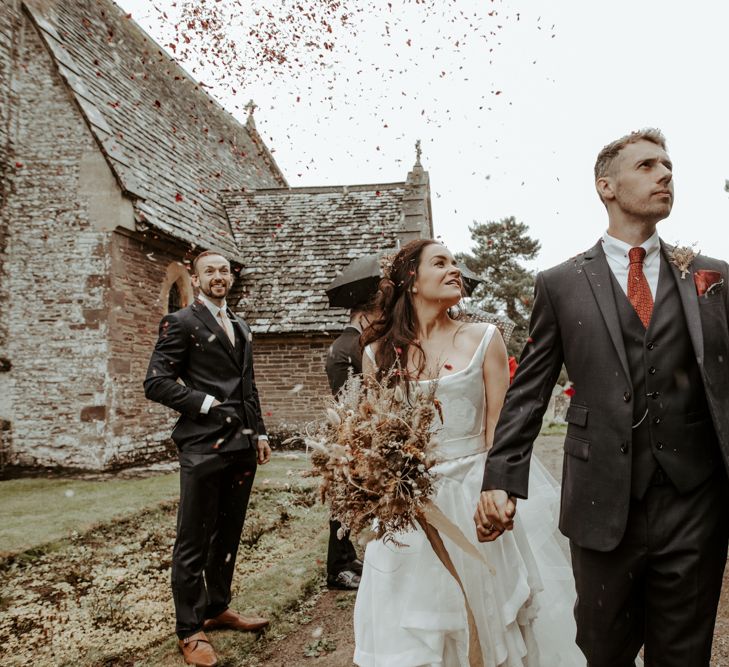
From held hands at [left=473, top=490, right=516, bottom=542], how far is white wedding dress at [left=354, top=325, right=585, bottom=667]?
23cm

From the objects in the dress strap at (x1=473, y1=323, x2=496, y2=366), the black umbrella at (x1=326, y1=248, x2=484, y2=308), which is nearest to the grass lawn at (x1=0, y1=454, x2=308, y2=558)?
the black umbrella at (x1=326, y1=248, x2=484, y2=308)

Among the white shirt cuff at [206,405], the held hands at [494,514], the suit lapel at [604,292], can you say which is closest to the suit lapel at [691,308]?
the suit lapel at [604,292]

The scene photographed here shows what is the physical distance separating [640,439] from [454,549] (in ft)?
2.96

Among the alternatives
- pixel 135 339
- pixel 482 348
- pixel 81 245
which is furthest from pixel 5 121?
pixel 482 348

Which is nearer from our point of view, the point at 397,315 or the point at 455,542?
the point at 455,542

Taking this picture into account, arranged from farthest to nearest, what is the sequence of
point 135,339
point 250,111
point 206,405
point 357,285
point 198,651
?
point 250,111, point 135,339, point 357,285, point 206,405, point 198,651

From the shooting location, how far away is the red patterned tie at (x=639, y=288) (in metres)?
2.24

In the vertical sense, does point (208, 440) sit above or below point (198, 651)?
above

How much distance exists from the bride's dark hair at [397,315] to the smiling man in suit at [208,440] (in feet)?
4.42

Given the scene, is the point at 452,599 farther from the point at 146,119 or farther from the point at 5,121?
the point at 146,119

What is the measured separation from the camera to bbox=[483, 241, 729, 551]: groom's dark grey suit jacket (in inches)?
83.5

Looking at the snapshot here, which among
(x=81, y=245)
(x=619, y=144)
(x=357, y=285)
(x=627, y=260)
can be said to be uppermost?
(x=81, y=245)

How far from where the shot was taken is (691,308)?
2.17m

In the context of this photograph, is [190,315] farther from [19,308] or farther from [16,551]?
[19,308]
